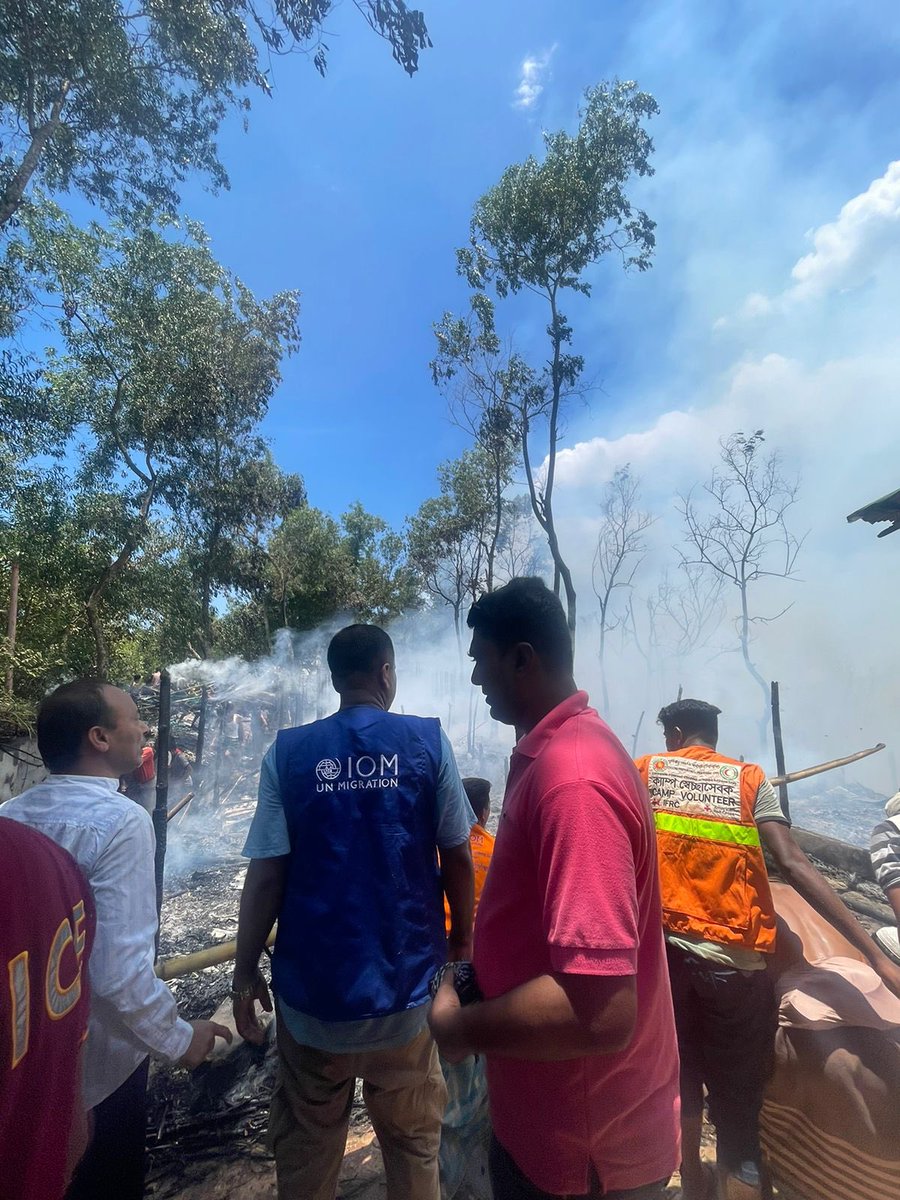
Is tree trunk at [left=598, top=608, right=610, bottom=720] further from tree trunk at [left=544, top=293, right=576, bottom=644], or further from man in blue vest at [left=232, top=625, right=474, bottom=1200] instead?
man in blue vest at [left=232, top=625, right=474, bottom=1200]

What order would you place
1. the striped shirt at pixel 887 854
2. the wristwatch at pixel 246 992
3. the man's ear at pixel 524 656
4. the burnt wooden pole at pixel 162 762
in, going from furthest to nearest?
the burnt wooden pole at pixel 162 762, the striped shirt at pixel 887 854, the wristwatch at pixel 246 992, the man's ear at pixel 524 656

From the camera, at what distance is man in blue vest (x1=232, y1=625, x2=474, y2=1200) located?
1897mm

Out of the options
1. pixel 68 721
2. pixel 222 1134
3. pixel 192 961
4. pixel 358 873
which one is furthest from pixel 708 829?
pixel 222 1134

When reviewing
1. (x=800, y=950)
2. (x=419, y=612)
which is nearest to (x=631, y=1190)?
(x=800, y=950)

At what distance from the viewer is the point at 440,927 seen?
2053 millimetres

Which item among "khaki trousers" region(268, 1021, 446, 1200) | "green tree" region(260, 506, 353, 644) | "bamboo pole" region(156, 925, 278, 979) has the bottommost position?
"khaki trousers" region(268, 1021, 446, 1200)

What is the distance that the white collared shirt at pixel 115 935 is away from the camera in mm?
1682

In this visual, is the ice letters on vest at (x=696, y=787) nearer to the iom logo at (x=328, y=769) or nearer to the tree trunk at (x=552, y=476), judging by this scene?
the iom logo at (x=328, y=769)

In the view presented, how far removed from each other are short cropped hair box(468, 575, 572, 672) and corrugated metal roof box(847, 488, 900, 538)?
362 centimetres

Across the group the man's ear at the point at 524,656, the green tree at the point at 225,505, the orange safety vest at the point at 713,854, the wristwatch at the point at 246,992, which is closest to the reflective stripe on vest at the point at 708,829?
the orange safety vest at the point at 713,854

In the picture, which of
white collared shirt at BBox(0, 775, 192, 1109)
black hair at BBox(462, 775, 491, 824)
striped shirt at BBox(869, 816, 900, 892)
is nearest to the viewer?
white collared shirt at BBox(0, 775, 192, 1109)

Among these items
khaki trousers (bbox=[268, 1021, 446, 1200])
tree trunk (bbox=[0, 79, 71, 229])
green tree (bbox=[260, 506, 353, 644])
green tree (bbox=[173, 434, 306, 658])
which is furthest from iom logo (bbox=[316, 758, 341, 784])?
green tree (bbox=[260, 506, 353, 644])

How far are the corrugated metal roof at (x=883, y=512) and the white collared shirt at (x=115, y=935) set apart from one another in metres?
4.64

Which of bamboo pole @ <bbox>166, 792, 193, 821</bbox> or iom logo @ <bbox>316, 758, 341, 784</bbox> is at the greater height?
iom logo @ <bbox>316, 758, 341, 784</bbox>
